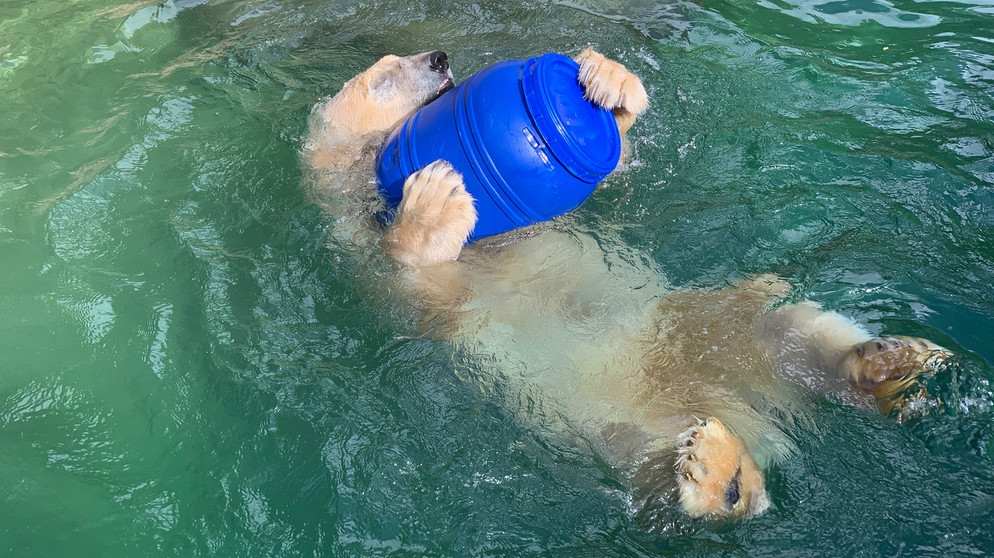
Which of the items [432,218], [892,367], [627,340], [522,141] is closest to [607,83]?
[522,141]

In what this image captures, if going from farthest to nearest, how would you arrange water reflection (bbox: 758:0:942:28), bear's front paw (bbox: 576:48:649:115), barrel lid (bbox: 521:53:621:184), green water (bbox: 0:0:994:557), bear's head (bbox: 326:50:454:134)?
water reflection (bbox: 758:0:942:28)
bear's head (bbox: 326:50:454:134)
bear's front paw (bbox: 576:48:649:115)
barrel lid (bbox: 521:53:621:184)
green water (bbox: 0:0:994:557)

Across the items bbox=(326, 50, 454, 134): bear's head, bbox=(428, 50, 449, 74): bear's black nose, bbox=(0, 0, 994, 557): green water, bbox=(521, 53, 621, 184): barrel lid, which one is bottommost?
bbox=(0, 0, 994, 557): green water

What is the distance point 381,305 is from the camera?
132 inches

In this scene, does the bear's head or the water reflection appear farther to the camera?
the water reflection

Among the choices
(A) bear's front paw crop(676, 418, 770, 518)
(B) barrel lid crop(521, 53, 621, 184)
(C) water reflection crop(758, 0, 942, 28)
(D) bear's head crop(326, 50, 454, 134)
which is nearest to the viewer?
(A) bear's front paw crop(676, 418, 770, 518)

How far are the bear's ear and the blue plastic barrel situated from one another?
78 cm

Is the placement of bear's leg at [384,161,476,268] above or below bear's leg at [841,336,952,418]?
above

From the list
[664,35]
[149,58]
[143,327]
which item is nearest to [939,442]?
[143,327]

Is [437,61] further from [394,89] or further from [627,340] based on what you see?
[627,340]

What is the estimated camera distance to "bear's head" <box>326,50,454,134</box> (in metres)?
3.71

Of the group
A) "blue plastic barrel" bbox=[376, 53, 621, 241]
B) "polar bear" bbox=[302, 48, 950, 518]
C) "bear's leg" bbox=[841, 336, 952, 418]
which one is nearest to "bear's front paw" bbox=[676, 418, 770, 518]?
"polar bear" bbox=[302, 48, 950, 518]

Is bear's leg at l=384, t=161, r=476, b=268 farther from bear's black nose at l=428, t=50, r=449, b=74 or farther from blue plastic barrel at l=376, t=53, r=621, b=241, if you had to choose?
bear's black nose at l=428, t=50, r=449, b=74

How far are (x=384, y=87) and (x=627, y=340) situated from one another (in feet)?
5.66

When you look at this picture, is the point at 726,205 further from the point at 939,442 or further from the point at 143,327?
the point at 143,327
